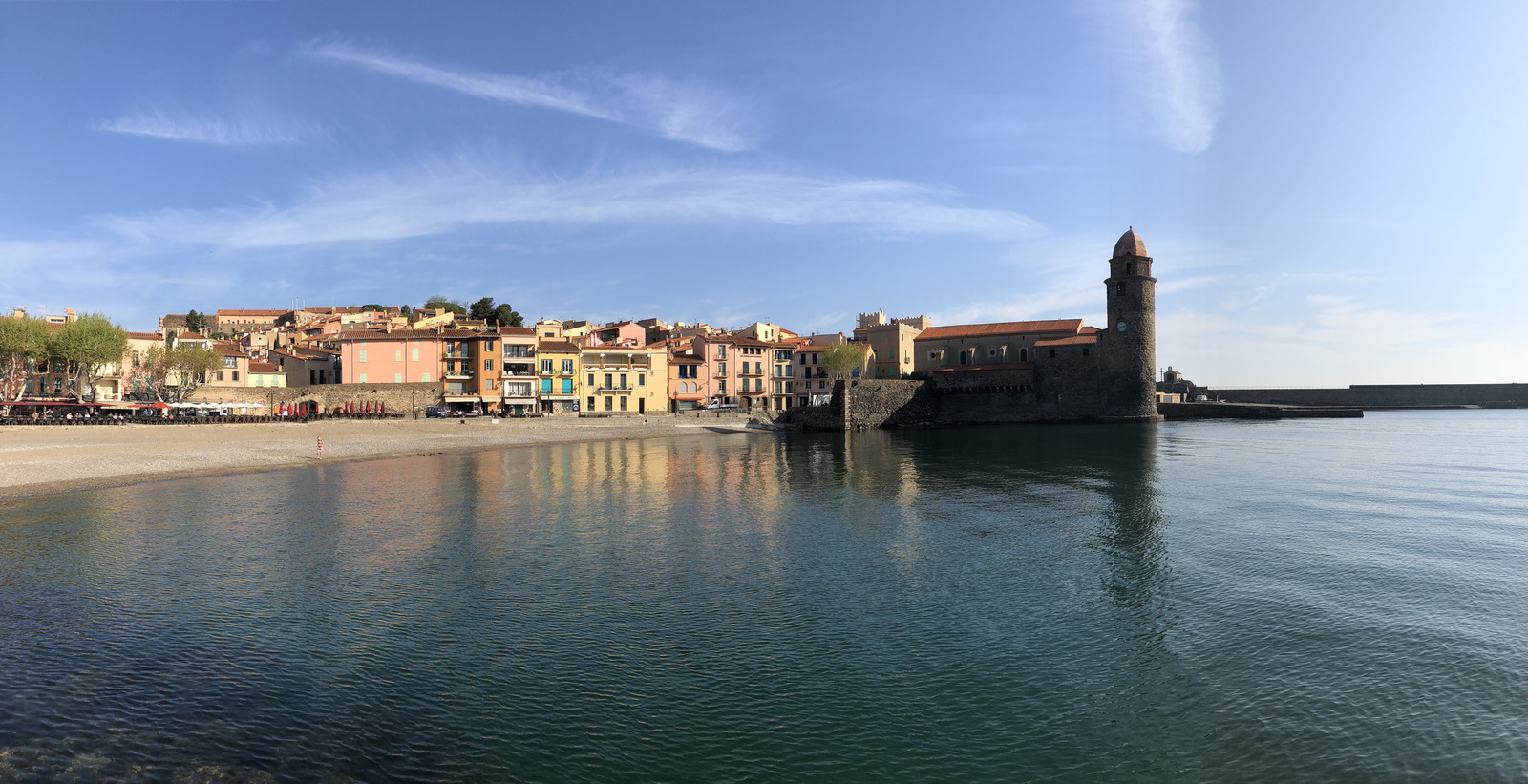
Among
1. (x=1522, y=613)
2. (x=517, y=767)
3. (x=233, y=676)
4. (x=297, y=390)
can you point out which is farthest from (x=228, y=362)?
(x=1522, y=613)

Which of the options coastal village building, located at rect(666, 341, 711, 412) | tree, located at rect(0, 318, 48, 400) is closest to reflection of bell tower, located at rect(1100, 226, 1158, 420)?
coastal village building, located at rect(666, 341, 711, 412)

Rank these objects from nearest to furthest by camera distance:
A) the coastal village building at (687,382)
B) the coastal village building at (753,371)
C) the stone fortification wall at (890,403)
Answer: the stone fortification wall at (890,403) → the coastal village building at (687,382) → the coastal village building at (753,371)

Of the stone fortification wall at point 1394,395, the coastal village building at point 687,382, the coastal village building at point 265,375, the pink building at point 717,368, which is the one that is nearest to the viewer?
the coastal village building at point 265,375

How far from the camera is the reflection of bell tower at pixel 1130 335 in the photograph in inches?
3378

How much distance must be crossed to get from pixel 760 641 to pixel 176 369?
83.7 m

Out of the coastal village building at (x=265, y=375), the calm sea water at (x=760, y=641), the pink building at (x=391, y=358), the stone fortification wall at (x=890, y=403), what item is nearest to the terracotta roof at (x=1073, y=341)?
the stone fortification wall at (x=890, y=403)

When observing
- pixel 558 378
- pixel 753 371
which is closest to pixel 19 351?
pixel 558 378

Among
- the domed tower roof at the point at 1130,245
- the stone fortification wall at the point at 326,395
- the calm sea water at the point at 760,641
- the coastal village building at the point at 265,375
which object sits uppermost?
the domed tower roof at the point at 1130,245

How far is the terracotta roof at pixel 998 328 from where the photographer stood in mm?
94375

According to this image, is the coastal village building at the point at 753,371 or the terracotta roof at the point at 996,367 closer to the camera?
the terracotta roof at the point at 996,367

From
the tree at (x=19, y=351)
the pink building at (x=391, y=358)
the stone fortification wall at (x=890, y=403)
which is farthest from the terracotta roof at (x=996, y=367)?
the tree at (x=19, y=351)

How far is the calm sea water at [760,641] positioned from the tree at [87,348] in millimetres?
51993

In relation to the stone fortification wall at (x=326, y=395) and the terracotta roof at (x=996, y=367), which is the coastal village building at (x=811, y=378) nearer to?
the terracotta roof at (x=996, y=367)

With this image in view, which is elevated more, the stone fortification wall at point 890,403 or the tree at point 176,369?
the tree at point 176,369
